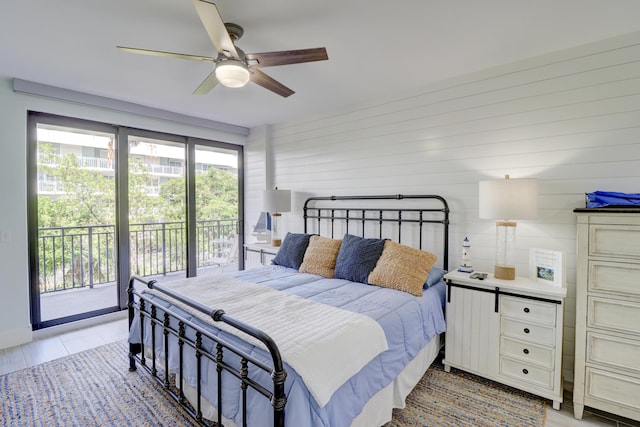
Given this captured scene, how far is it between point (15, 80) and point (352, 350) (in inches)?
159

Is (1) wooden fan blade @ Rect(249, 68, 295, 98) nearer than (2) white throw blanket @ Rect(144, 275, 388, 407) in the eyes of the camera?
No

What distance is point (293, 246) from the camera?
3.48m

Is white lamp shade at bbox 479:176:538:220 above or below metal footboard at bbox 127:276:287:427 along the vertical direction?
above

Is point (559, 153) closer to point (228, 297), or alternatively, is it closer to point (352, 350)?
point (352, 350)

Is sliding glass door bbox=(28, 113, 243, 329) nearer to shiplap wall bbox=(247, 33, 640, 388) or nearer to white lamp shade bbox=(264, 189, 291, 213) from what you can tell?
white lamp shade bbox=(264, 189, 291, 213)

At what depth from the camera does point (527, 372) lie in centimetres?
221

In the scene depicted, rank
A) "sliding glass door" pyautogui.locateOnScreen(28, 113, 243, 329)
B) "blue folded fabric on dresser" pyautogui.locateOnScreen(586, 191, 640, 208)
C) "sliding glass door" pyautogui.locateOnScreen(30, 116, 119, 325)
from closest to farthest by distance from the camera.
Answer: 1. "blue folded fabric on dresser" pyautogui.locateOnScreen(586, 191, 640, 208)
2. "sliding glass door" pyautogui.locateOnScreen(30, 116, 119, 325)
3. "sliding glass door" pyautogui.locateOnScreen(28, 113, 243, 329)

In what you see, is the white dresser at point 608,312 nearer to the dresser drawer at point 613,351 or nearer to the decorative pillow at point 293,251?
the dresser drawer at point 613,351

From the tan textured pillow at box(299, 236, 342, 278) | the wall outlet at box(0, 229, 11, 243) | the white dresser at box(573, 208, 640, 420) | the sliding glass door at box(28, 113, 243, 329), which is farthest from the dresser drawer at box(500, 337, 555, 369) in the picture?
the wall outlet at box(0, 229, 11, 243)

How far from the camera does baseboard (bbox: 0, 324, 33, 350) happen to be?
3027mm

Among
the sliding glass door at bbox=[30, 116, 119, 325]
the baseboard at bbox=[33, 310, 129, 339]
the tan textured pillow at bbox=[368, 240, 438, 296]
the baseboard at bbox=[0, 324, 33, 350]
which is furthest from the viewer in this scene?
the sliding glass door at bbox=[30, 116, 119, 325]

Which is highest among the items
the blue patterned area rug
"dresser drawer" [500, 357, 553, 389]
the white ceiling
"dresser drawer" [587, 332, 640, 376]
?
the white ceiling

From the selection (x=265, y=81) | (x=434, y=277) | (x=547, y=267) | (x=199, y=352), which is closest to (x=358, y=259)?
(x=434, y=277)

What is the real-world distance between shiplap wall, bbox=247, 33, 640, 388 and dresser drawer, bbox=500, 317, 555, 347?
1.62 feet
